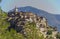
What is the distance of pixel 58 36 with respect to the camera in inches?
4343

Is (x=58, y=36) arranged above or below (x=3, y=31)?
below

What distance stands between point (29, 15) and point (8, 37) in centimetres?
8556

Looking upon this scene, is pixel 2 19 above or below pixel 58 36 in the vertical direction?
above

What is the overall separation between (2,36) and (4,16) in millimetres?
1841

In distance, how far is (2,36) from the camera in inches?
1037

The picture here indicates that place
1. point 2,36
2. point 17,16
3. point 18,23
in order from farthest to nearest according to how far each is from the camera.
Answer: point 17,16, point 18,23, point 2,36

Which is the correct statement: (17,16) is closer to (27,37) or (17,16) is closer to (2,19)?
(27,37)

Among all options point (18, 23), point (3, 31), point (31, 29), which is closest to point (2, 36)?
point (3, 31)

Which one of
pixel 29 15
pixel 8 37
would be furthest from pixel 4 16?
pixel 29 15

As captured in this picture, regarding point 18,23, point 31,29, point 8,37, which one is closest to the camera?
point 8,37

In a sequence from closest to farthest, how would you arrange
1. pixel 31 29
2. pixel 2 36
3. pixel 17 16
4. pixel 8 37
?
pixel 2 36
pixel 8 37
pixel 31 29
pixel 17 16

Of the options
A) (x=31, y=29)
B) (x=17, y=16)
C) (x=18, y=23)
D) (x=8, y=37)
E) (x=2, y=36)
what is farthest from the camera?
(x=17, y=16)

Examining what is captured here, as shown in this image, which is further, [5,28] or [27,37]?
[27,37]

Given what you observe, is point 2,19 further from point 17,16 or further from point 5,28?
point 17,16
